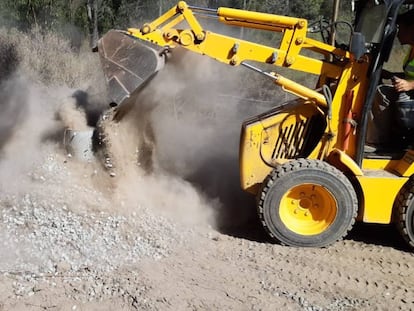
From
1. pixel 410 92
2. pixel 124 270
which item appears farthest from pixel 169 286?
pixel 410 92

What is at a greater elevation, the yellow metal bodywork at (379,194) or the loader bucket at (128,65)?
the loader bucket at (128,65)

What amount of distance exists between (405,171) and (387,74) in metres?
1.03

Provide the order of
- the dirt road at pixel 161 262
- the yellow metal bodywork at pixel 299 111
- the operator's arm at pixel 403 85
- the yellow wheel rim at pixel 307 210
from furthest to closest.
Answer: the yellow wheel rim at pixel 307 210, the yellow metal bodywork at pixel 299 111, the operator's arm at pixel 403 85, the dirt road at pixel 161 262

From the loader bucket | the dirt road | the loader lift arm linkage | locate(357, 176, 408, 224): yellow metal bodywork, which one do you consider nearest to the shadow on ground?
the dirt road

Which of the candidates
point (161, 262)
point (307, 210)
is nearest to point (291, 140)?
point (307, 210)

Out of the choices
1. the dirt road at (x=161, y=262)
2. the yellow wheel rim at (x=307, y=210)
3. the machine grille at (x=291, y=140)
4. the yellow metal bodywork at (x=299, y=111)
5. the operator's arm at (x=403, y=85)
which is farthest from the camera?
the machine grille at (x=291, y=140)

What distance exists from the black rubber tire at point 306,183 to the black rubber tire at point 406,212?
39 cm

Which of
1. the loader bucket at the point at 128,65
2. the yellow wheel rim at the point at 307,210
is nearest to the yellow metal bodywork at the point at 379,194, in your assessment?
the yellow wheel rim at the point at 307,210

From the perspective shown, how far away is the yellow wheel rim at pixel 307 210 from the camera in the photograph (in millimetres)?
5348

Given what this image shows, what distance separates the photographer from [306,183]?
17.1 ft

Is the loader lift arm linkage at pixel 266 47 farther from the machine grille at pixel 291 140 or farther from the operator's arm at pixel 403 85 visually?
the operator's arm at pixel 403 85

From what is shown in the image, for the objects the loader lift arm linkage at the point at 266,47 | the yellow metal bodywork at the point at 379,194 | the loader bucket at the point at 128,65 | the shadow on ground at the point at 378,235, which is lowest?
the shadow on ground at the point at 378,235

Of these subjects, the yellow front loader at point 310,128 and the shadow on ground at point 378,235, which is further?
the shadow on ground at point 378,235

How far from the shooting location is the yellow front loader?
518 centimetres
